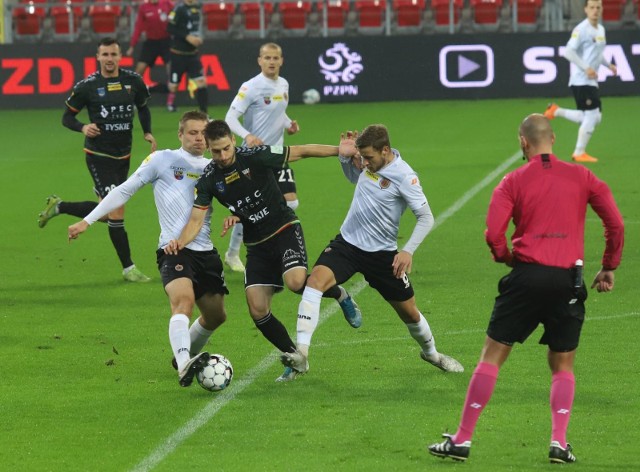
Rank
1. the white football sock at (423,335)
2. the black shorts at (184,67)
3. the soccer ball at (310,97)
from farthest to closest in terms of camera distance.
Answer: the soccer ball at (310,97) → the black shorts at (184,67) → the white football sock at (423,335)

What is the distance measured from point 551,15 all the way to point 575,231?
71.1 feet

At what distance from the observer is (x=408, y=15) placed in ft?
96.5

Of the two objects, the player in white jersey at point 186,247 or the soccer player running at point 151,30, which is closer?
the player in white jersey at point 186,247

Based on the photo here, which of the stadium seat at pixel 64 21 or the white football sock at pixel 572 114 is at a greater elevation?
the stadium seat at pixel 64 21

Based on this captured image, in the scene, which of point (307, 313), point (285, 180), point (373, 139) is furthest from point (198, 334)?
point (285, 180)

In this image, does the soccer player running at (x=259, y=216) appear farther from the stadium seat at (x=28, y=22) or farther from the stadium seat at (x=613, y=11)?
the stadium seat at (x=28, y=22)

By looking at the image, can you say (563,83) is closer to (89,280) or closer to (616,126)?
(616,126)

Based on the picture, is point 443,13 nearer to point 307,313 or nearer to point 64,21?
point 64,21

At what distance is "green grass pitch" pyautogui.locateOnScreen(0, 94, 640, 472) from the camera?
730cm

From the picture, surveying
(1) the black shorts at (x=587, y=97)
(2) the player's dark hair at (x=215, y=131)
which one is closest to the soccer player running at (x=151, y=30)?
(1) the black shorts at (x=587, y=97)

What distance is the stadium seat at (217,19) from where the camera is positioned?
29.8m

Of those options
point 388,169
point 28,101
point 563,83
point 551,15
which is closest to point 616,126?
point 563,83

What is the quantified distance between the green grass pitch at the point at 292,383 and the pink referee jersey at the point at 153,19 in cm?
1013

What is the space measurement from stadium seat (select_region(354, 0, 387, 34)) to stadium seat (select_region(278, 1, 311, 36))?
1191mm
